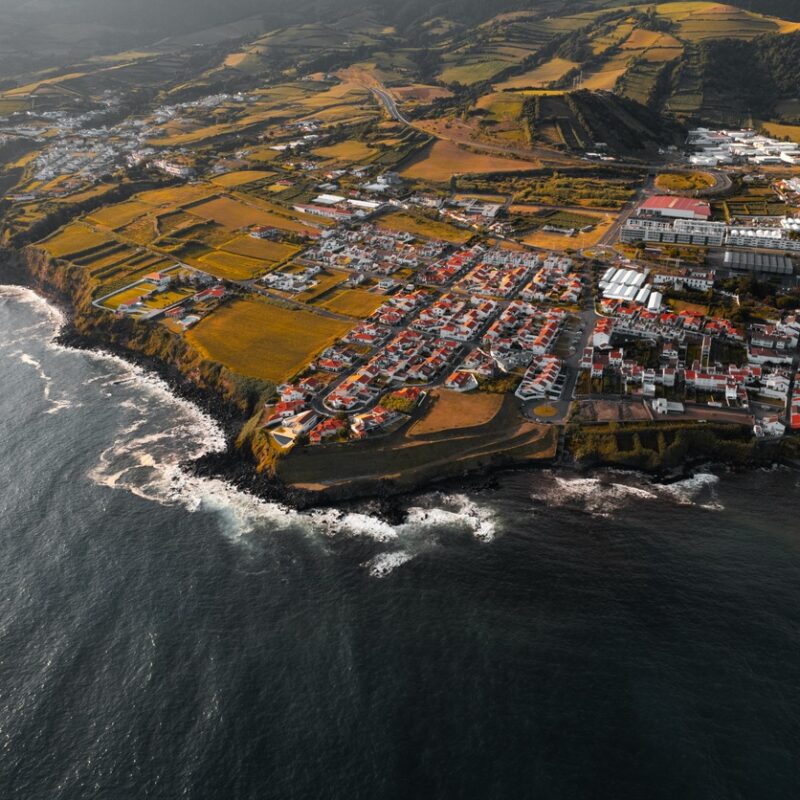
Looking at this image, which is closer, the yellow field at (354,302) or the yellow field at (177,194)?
the yellow field at (354,302)

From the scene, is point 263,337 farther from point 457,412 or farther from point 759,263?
point 759,263

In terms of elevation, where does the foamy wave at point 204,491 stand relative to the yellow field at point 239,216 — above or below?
below

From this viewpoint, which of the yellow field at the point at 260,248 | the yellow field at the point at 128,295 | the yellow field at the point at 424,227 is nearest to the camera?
the yellow field at the point at 128,295

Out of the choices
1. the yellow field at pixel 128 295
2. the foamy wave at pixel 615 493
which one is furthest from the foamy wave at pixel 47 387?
the foamy wave at pixel 615 493

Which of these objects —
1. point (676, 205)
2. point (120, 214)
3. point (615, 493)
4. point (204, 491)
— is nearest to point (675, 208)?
point (676, 205)

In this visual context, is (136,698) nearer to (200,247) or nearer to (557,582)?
(557,582)

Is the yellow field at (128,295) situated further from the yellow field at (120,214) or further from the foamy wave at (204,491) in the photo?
the yellow field at (120,214)
